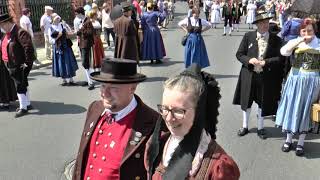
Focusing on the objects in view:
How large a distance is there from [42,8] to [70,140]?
41.5ft

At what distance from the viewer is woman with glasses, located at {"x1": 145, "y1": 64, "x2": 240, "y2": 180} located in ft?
7.16

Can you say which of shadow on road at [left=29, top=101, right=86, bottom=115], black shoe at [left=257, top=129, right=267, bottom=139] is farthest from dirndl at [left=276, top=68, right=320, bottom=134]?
Result: shadow on road at [left=29, top=101, right=86, bottom=115]

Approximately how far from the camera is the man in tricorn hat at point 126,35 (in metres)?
11.6

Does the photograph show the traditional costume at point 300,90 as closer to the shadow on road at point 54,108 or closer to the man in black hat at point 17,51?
the shadow on road at point 54,108

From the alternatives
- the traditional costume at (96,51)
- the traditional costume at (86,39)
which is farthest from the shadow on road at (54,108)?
the traditional costume at (96,51)

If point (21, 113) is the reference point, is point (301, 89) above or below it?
above

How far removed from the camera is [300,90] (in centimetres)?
616

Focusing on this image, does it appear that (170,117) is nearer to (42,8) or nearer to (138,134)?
(138,134)

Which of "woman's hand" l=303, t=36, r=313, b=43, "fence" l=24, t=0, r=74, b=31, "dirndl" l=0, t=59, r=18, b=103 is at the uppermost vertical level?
"fence" l=24, t=0, r=74, b=31

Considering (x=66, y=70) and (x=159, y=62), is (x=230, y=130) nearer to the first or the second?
(x=66, y=70)

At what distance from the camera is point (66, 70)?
10.8m

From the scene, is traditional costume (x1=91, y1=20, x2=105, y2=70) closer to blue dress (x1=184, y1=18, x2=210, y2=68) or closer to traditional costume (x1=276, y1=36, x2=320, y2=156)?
blue dress (x1=184, y1=18, x2=210, y2=68)

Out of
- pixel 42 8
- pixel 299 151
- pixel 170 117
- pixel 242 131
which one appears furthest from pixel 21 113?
pixel 42 8

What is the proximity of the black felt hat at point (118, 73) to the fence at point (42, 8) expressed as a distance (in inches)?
614
